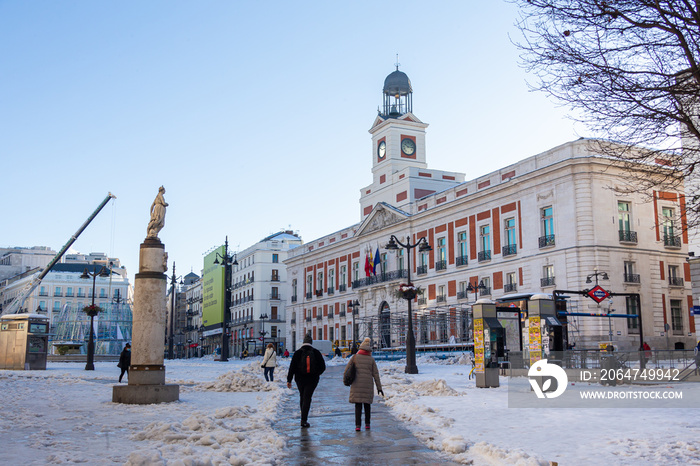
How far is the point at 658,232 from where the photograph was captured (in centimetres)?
4147

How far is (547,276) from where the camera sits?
4178 cm

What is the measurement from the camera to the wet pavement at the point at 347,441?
8.32 meters

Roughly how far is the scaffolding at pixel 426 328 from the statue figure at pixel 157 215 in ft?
101

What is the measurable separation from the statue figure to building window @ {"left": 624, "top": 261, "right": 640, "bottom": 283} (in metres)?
31.0

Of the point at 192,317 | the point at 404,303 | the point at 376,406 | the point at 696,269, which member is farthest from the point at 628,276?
the point at 192,317

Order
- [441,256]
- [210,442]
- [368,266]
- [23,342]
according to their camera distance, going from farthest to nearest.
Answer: [368,266]
[441,256]
[23,342]
[210,442]

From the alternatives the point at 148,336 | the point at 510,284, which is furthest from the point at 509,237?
the point at 148,336

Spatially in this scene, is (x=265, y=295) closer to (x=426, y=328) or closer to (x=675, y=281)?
(x=426, y=328)

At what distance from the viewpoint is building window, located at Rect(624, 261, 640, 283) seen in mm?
39625

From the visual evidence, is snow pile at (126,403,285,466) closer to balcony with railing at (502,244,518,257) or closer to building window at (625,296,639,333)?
building window at (625,296,639,333)

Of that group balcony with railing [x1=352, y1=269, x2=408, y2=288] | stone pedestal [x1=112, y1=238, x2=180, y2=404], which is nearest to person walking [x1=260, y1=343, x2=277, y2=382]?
stone pedestal [x1=112, y1=238, x2=180, y2=404]

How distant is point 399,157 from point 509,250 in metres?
19.5

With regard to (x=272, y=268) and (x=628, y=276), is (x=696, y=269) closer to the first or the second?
(x=628, y=276)

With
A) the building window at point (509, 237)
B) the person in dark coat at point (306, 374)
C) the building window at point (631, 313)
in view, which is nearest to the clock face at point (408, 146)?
the building window at point (509, 237)
